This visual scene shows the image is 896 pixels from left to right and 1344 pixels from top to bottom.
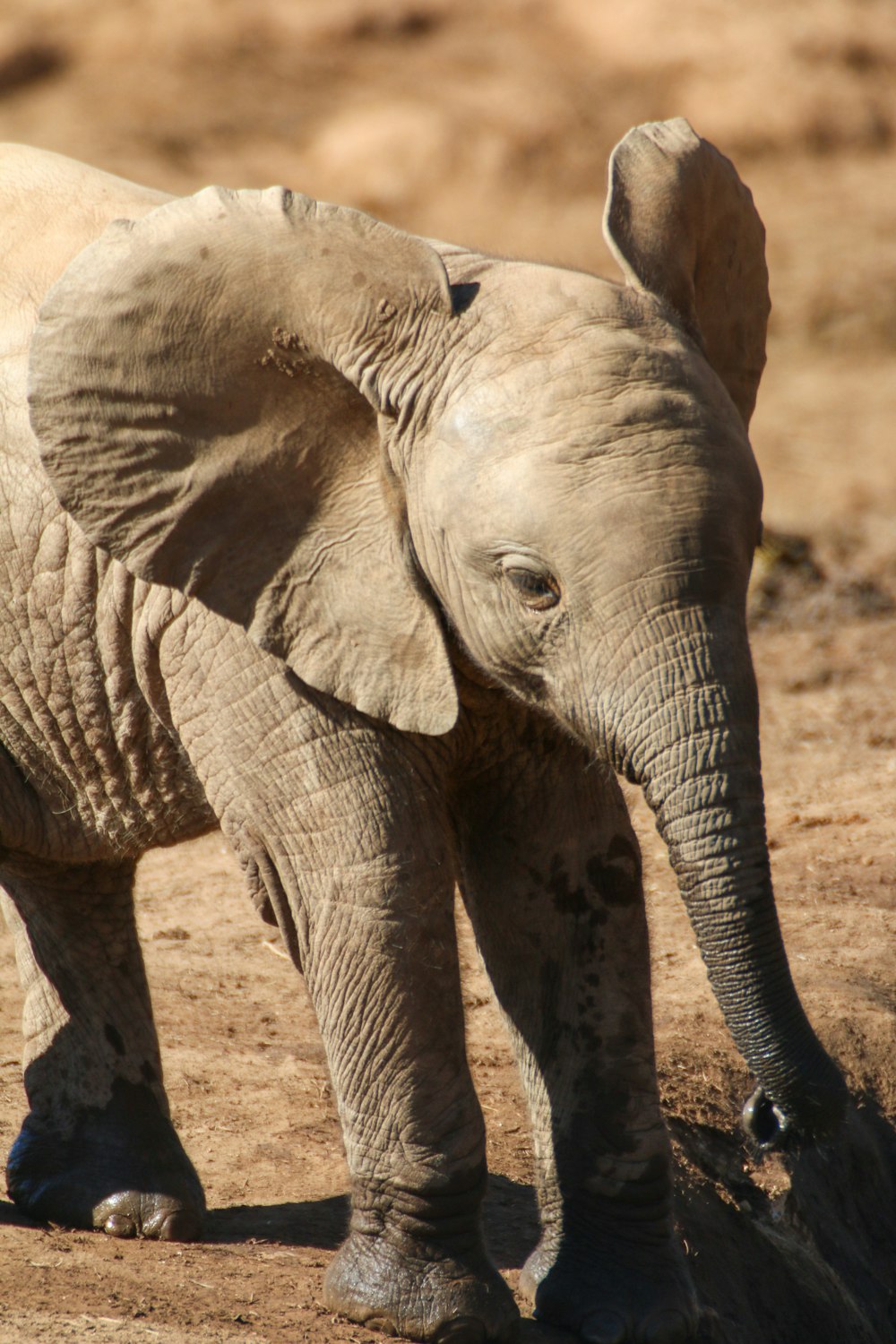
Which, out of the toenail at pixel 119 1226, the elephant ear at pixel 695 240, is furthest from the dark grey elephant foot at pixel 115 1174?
the elephant ear at pixel 695 240

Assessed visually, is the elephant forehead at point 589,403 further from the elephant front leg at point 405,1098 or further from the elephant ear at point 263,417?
the elephant front leg at point 405,1098

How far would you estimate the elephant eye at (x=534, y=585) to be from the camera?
3.05 metres

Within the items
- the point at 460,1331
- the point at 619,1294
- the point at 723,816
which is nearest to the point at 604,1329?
the point at 619,1294

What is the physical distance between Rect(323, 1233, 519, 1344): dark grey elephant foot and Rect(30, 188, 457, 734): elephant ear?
1.15 meters

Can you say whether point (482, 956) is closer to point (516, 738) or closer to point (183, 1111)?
point (516, 738)

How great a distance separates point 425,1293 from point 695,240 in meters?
2.23

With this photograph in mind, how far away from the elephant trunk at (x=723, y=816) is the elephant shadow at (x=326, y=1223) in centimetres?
140

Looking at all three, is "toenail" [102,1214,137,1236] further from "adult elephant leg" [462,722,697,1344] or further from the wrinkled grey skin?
"adult elephant leg" [462,722,697,1344]

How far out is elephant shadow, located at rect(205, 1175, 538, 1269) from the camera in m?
4.17

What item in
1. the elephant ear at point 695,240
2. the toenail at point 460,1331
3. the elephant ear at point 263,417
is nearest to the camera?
the elephant ear at point 263,417

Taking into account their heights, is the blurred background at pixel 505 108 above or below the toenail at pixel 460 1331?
above

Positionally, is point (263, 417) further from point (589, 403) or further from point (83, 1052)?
point (83, 1052)

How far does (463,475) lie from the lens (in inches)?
121

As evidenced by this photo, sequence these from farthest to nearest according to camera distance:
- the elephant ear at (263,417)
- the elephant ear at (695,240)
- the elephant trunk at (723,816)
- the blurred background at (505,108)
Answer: the blurred background at (505,108) → the elephant ear at (695,240) → the elephant ear at (263,417) → the elephant trunk at (723,816)
